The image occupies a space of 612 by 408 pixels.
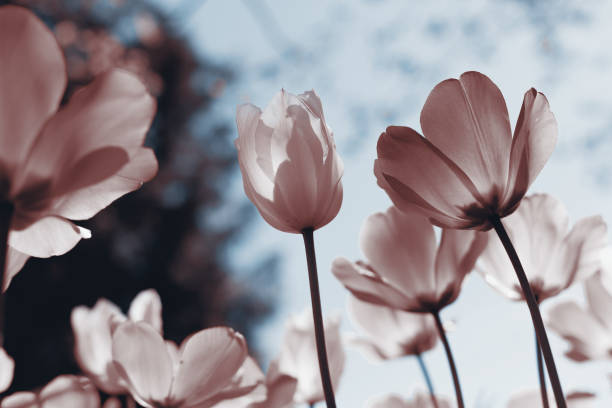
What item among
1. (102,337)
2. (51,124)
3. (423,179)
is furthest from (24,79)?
(102,337)

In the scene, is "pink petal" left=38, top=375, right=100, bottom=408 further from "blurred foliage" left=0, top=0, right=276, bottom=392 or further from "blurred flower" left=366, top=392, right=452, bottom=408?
"blurred foliage" left=0, top=0, right=276, bottom=392

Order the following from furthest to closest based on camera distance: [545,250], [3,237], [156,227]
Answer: [156,227]
[545,250]
[3,237]

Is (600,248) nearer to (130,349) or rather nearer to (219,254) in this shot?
(130,349)

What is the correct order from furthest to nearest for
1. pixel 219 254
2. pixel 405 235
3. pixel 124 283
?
1. pixel 219 254
2. pixel 124 283
3. pixel 405 235

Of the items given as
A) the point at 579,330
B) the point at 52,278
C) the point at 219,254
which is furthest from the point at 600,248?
the point at 219,254

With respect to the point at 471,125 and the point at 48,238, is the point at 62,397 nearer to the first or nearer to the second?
the point at 48,238

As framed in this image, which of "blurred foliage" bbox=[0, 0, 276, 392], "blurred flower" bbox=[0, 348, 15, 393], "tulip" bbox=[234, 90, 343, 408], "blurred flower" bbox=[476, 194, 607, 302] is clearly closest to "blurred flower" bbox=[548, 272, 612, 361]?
"blurred flower" bbox=[476, 194, 607, 302]
